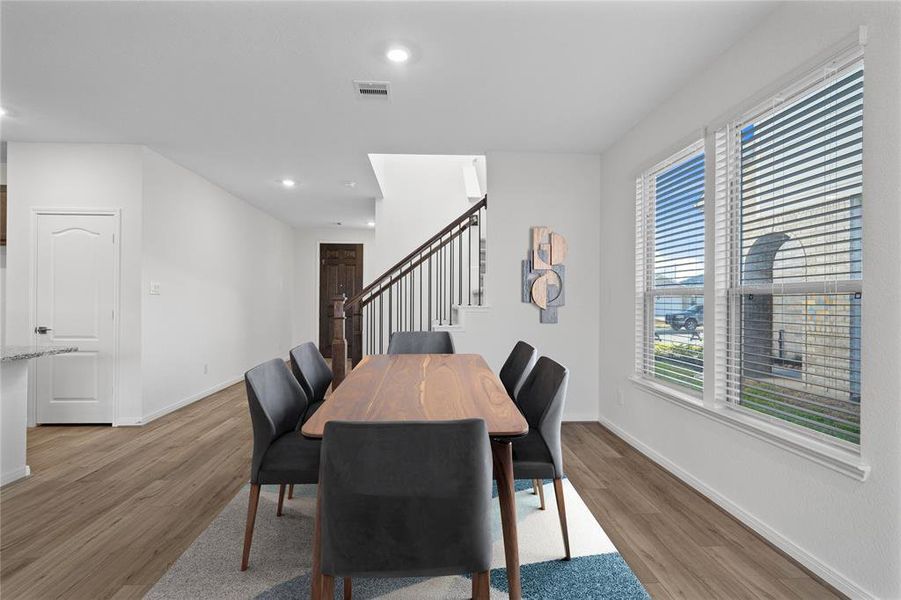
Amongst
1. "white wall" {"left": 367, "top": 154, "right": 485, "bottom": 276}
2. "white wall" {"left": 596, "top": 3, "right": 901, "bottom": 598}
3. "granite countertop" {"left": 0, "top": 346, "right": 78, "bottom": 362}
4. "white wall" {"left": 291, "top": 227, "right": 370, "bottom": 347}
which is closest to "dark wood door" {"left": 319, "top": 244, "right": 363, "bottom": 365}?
"white wall" {"left": 291, "top": 227, "right": 370, "bottom": 347}

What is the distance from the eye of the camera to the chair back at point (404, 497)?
1.19 m

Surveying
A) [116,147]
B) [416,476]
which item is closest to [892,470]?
[416,476]

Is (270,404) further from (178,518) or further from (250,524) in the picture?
(178,518)

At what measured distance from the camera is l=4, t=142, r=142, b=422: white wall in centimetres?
404

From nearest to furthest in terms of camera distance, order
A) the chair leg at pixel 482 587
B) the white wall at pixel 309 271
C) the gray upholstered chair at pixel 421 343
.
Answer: the chair leg at pixel 482 587
the gray upholstered chair at pixel 421 343
the white wall at pixel 309 271

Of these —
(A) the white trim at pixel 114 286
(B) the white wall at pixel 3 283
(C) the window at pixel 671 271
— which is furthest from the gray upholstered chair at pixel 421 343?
(B) the white wall at pixel 3 283

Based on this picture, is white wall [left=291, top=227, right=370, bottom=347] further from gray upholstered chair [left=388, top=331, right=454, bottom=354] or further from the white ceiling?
gray upholstered chair [left=388, top=331, right=454, bottom=354]

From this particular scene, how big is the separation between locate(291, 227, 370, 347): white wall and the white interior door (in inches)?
175

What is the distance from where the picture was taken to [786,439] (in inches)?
80.4

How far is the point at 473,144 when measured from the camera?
13.3 feet

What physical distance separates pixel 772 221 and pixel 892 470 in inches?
45.8

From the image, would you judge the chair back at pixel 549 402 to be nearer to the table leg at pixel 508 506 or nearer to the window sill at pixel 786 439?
the table leg at pixel 508 506

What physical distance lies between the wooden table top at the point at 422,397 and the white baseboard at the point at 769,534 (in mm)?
1445

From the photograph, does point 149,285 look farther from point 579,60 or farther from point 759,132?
point 759,132
